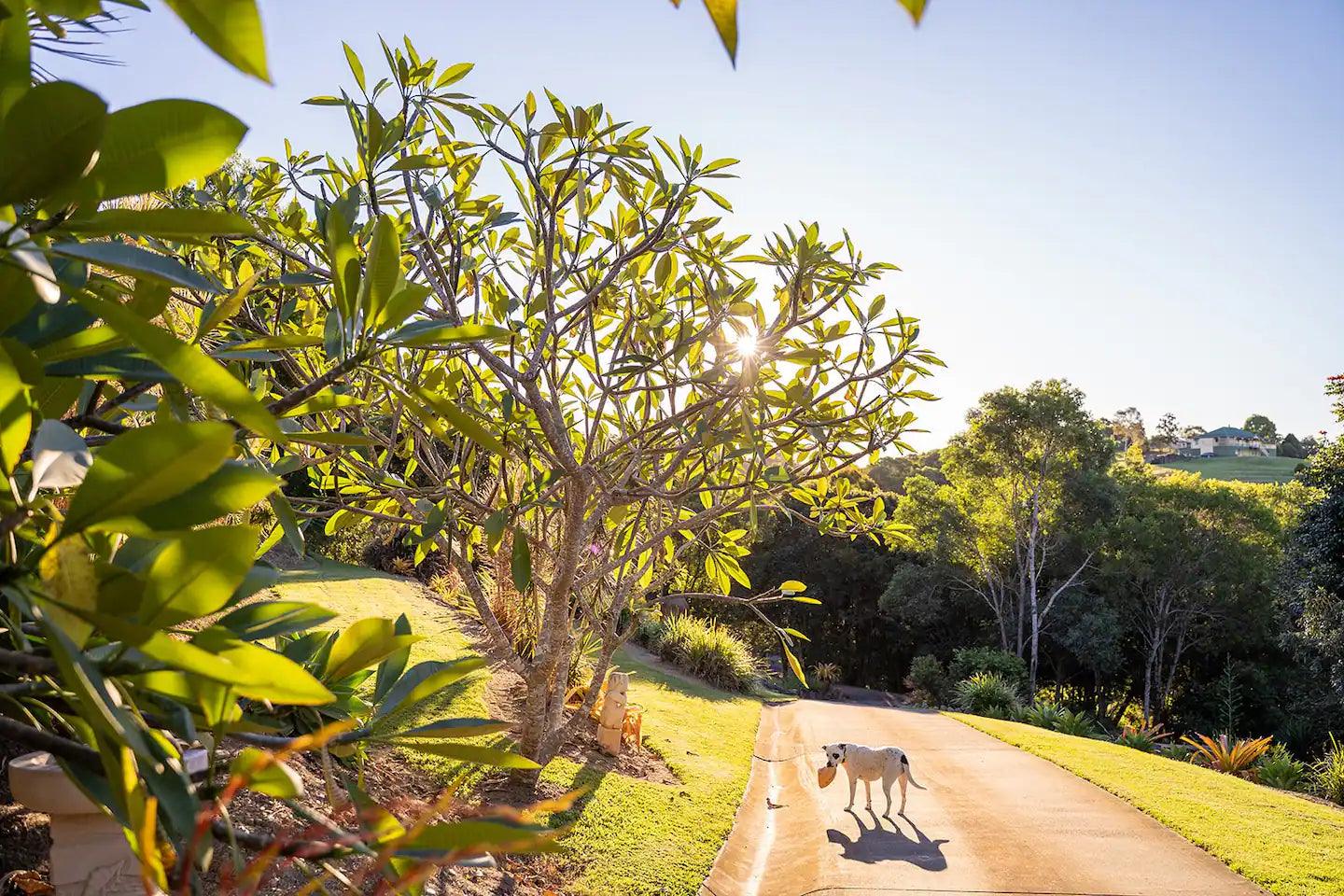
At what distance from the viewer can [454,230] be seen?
334 cm

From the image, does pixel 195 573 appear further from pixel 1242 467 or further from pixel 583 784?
pixel 1242 467

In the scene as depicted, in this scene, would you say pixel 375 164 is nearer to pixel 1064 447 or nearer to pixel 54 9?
pixel 54 9

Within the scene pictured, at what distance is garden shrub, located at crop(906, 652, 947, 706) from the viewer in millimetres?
20875

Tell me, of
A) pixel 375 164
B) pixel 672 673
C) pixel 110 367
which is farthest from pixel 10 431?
pixel 672 673

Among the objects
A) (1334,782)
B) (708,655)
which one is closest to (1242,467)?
(1334,782)

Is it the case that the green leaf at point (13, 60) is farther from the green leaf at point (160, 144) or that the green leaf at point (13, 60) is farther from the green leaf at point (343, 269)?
the green leaf at point (343, 269)

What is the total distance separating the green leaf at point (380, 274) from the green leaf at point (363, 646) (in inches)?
10.5

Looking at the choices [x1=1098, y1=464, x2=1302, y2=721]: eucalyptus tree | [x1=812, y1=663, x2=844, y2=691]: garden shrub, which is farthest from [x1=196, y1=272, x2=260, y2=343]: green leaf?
[x1=1098, y1=464, x2=1302, y2=721]: eucalyptus tree

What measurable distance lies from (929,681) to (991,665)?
2251 mm

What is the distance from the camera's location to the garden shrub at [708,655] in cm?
1366

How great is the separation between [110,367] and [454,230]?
2784 millimetres

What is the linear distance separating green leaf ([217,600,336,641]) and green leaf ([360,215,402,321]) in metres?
0.25

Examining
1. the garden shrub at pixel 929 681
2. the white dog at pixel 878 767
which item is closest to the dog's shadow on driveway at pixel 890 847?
the white dog at pixel 878 767

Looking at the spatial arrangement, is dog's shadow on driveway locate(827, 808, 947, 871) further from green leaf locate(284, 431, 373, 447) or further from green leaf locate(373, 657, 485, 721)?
green leaf locate(284, 431, 373, 447)
